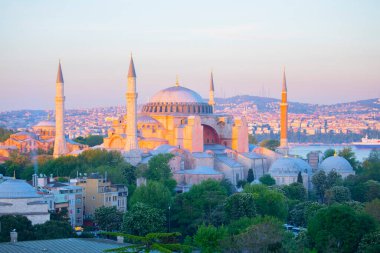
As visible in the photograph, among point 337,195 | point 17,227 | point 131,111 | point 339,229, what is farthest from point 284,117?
point 17,227

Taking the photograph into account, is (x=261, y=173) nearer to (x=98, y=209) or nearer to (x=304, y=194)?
(x=304, y=194)

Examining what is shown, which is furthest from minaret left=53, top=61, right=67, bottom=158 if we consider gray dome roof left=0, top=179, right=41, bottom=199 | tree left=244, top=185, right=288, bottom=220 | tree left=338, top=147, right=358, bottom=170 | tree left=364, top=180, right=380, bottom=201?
gray dome roof left=0, top=179, right=41, bottom=199

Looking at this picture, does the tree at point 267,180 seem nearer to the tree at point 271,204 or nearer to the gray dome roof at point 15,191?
the tree at point 271,204

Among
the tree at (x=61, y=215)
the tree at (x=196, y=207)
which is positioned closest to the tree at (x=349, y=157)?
the tree at (x=196, y=207)

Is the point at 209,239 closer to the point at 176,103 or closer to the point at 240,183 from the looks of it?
the point at 240,183

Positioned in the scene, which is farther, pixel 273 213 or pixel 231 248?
pixel 273 213

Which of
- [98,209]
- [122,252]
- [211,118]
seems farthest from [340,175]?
[122,252]
